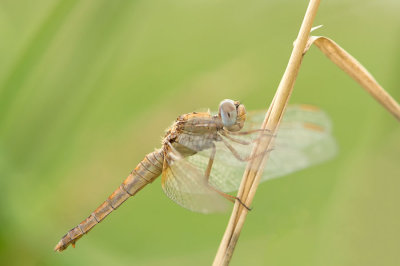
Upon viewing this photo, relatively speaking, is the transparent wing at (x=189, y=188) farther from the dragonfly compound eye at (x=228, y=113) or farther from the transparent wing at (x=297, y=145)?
the dragonfly compound eye at (x=228, y=113)

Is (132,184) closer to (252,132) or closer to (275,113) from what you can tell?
(252,132)

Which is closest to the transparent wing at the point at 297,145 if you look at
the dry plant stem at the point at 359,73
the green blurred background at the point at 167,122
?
the dry plant stem at the point at 359,73

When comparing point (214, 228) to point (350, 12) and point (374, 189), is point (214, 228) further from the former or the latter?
point (350, 12)

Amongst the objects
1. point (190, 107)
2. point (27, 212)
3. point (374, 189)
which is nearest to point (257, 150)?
point (190, 107)

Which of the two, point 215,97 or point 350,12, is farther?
point 350,12

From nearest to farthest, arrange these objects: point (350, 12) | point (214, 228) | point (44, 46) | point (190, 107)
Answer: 1. point (44, 46)
2. point (190, 107)
3. point (214, 228)
4. point (350, 12)

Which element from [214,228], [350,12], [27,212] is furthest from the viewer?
[350,12]

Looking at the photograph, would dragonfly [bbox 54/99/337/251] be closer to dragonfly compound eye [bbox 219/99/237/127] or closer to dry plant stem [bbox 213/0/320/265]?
dragonfly compound eye [bbox 219/99/237/127]
